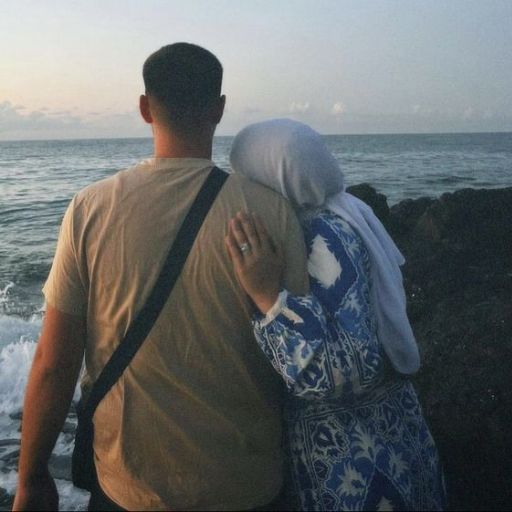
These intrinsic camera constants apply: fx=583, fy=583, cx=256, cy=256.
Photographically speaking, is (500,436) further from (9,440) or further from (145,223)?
(9,440)

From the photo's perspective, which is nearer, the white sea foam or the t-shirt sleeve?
the t-shirt sleeve

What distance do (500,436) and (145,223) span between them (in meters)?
2.55

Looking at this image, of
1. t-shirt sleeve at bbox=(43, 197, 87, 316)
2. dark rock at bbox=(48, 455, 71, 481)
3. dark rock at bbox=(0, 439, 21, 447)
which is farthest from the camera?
dark rock at bbox=(0, 439, 21, 447)

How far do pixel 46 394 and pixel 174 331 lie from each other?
1.56ft

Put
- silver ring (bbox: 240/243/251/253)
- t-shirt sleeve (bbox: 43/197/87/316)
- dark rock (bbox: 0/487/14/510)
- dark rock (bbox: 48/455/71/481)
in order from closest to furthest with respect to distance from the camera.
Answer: silver ring (bbox: 240/243/251/253), t-shirt sleeve (bbox: 43/197/87/316), dark rock (bbox: 0/487/14/510), dark rock (bbox: 48/455/71/481)

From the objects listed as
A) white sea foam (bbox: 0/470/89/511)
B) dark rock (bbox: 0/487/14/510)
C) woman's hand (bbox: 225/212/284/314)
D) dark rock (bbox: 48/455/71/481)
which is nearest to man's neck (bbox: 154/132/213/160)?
woman's hand (bbox: 225/212/284/314)

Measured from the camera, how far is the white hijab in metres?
1.78

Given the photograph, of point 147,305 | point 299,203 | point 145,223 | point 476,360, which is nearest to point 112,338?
point 147,305

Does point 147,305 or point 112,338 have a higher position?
point 147,305

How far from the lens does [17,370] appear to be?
7.00m

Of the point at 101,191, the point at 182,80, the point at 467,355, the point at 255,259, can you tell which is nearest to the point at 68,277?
the point at 101,191

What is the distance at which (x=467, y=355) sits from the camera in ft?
13.0

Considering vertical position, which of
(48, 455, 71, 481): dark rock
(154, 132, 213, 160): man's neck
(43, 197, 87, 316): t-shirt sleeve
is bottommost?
(48, 455, 71, 481): dark rock

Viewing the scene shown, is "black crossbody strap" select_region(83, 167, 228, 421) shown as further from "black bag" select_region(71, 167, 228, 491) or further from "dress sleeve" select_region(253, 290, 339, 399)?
"dress sleeve" select_region(253, 290, 339, 399)
